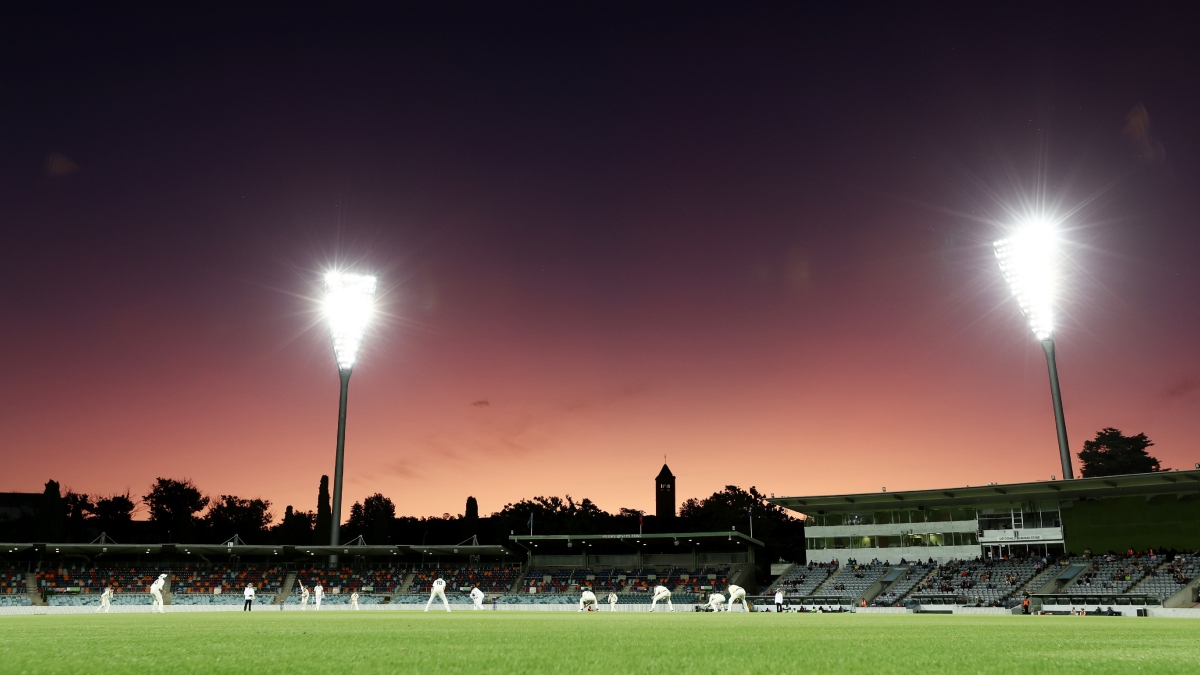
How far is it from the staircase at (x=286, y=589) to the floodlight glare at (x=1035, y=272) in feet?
209

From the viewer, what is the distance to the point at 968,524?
241 feet

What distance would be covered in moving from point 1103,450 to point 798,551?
42.9m

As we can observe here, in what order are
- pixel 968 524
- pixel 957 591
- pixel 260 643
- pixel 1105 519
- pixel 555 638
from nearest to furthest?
pixel 260 643, pixel 555 638, pixel 957 591, pixel 1105 519, pixel 968 524

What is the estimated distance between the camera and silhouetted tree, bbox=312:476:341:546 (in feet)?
315

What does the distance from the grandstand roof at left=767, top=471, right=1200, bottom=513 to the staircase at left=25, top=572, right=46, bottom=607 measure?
6232cm

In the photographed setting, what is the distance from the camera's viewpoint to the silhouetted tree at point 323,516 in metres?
95.9

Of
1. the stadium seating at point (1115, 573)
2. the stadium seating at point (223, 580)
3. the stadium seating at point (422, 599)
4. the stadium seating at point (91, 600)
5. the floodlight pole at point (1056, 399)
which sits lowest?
the stadium seating at point (422, 599)

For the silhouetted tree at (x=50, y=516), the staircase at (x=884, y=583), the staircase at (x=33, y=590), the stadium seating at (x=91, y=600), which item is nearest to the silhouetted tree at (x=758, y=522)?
the staircase at (x=884, y=583)

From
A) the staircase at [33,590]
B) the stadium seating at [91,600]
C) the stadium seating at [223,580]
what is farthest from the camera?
the stadium seating at [223,580]

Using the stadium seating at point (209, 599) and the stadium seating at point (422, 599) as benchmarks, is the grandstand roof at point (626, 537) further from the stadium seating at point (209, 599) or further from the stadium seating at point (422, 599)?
the stadium seating at point (209, 599)

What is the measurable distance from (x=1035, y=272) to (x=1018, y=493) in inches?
928

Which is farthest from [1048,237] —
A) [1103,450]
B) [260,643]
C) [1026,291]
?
[1103,450]

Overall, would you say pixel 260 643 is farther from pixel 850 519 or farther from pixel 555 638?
pixel 850 519

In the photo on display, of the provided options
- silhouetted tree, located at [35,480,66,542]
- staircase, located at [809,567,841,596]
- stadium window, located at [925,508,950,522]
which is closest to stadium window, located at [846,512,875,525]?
stadium window, located at [925,508,950,522]
